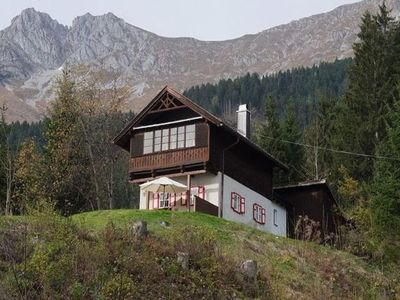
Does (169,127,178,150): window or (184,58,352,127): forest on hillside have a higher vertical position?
(184,58,352,127): forest on hillside

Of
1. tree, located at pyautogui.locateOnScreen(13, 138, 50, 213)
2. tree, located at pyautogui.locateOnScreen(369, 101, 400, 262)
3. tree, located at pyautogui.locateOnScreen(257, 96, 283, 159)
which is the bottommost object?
tree, located at pyautogui.locateOnScreen(369, 101, 400, 262)

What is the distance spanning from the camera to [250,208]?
40.8m

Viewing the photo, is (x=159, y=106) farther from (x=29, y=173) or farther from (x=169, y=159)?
(x=29, y=173)

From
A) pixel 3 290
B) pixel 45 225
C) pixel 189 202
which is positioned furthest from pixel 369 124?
pixel 3 290

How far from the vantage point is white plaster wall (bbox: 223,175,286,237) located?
38.6 m

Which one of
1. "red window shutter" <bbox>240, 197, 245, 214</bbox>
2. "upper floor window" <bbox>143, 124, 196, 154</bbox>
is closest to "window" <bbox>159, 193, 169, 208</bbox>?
"upper floor window" <bbox>143, 124, 196, 154</bbox>

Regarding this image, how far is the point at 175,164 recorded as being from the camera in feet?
127

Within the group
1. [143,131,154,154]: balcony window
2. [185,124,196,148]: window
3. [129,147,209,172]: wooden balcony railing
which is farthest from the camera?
[143,131,154,154]: balcony window

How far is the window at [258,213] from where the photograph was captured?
41.0m

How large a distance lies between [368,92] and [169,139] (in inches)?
602

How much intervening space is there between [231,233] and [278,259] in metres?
4.52

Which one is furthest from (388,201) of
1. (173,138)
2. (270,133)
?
(270,133)

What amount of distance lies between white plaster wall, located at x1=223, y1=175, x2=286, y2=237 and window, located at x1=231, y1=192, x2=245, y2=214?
180mm

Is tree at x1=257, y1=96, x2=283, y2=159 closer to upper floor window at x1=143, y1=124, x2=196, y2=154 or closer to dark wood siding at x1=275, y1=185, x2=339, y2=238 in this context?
dark wood siding at x1=275, y1=185, x2=339, y2=238
